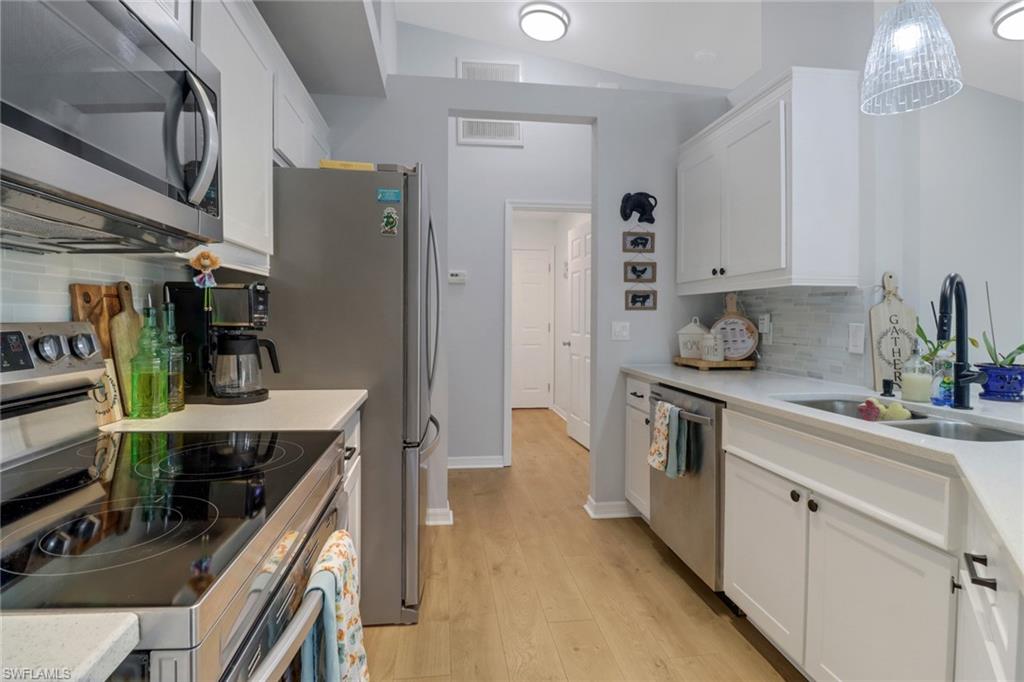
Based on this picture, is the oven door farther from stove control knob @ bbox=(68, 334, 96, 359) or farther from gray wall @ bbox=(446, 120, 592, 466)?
gray wall @ bbox=(446, 120, 592, 466)

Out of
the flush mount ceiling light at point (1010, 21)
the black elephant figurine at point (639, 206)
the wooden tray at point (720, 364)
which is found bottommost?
the wooden tray at point (720, 364)

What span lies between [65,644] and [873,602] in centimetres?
162

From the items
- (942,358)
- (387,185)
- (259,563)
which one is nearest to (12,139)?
(259,563)

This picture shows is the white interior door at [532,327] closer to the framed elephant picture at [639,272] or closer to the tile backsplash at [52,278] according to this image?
the framed elephant picture at [639,272]

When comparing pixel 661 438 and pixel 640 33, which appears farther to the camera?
pixel 640 33

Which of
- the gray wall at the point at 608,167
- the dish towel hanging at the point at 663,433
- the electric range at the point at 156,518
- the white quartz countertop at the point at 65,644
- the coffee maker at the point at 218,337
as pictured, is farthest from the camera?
the gray wall at the point at 608,167

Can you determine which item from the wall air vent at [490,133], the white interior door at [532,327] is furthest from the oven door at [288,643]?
the white interior door at [532,327]

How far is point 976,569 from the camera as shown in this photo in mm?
1039

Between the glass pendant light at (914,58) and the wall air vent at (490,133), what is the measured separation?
2.92 meters

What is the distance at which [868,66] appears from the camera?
5.30ft

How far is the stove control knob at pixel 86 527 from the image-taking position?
2.25ft

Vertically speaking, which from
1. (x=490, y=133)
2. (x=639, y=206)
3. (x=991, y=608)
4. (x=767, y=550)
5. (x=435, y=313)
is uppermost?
(x=490, y=133)

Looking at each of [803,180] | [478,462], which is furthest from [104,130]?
[478,462]

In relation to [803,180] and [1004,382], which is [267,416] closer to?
[803,180]
